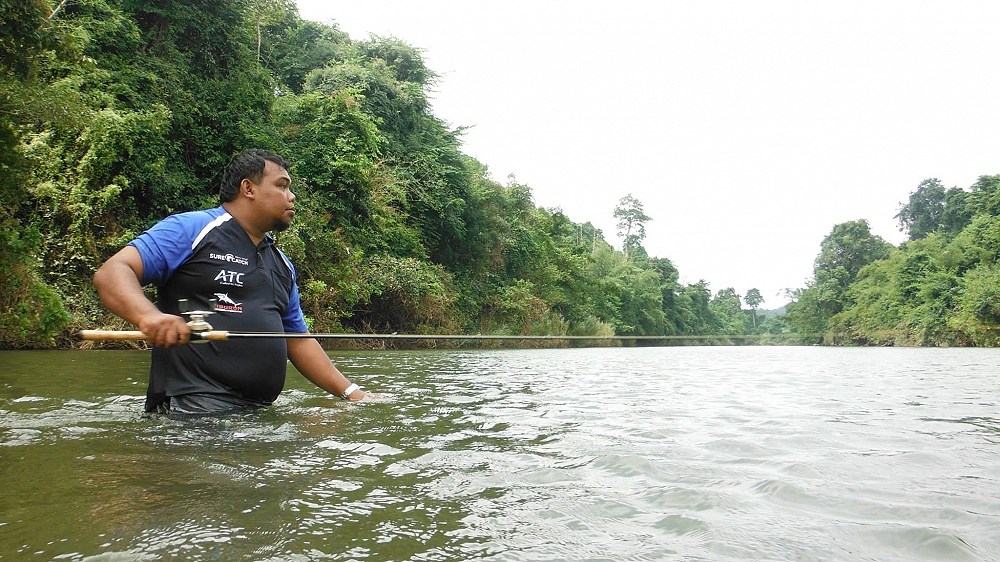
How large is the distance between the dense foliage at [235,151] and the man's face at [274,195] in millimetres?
6730

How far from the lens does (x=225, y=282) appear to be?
3.76m

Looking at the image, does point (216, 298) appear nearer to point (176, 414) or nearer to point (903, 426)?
point (176, 414)

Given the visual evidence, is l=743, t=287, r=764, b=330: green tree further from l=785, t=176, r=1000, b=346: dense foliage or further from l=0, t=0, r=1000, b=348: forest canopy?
l=0, t=0, r=1000, b=348: forest canopy

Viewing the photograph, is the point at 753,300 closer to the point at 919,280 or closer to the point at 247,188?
the point at 919,280

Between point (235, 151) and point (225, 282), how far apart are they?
14165 mm

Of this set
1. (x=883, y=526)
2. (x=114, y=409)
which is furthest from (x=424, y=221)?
(x=883, y=526)

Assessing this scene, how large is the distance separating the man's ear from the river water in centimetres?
135

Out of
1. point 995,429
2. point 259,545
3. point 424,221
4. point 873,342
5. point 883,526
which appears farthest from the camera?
point 873,342

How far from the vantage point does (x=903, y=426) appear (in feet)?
14.9

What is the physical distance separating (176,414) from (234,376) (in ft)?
1.20

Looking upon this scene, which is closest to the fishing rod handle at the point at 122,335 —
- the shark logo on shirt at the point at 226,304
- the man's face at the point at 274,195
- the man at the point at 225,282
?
the man at the point at 225,282

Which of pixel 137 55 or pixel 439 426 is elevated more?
pixel 137 55

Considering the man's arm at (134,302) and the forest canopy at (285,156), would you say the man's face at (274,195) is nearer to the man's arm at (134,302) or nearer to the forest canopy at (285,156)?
the man's arm at (134,302)

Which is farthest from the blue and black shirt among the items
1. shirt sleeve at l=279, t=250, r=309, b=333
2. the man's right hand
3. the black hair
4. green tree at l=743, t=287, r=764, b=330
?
green tree at l=743, t=287, r=764, b=330
